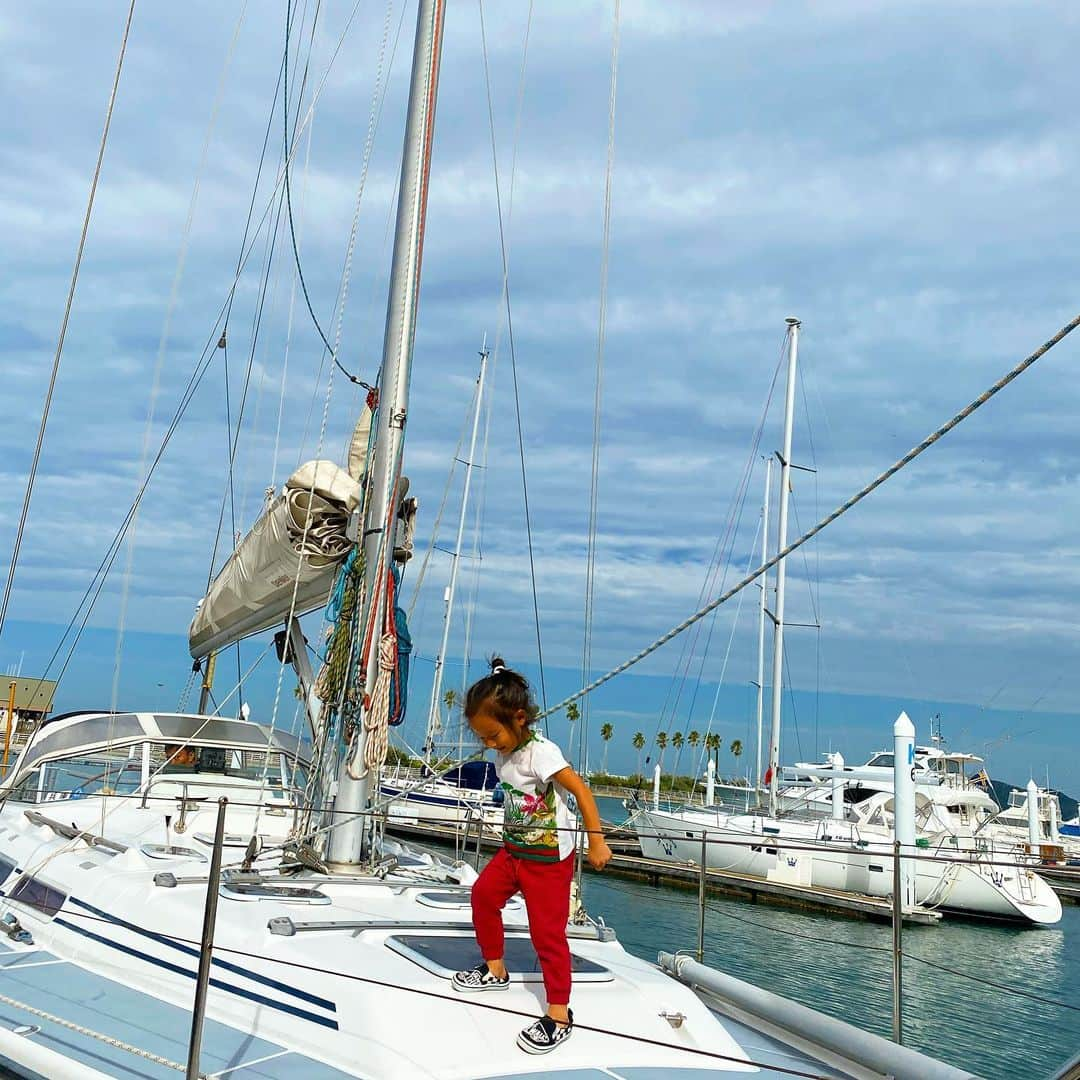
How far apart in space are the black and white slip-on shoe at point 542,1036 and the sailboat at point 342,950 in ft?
0.18

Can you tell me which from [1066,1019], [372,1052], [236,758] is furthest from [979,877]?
[372,1052]

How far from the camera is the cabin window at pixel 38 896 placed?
18.4ft

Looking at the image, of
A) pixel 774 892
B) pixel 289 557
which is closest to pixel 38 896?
pixel 289 557

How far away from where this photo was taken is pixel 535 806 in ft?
14.2

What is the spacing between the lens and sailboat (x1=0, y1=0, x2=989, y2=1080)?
Result: 3.89 metres

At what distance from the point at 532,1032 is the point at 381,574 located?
3208 millimetres

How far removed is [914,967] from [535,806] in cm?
1495

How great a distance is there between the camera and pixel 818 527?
5.27 metres

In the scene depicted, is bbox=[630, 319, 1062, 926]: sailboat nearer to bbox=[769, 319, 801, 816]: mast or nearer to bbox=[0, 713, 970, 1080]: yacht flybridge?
bbox=[769, 319, 801, 816]: mast

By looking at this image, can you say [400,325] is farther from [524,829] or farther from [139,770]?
[139,770]

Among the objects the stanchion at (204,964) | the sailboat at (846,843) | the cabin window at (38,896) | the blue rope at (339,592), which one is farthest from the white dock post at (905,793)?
the stanchion at (204,964)

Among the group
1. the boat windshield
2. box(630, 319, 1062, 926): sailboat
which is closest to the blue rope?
→ the boat windshield

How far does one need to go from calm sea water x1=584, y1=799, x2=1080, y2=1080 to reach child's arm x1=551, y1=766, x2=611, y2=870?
437cm

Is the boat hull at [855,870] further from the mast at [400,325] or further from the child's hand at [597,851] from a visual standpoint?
the child's hand at [597,851]
